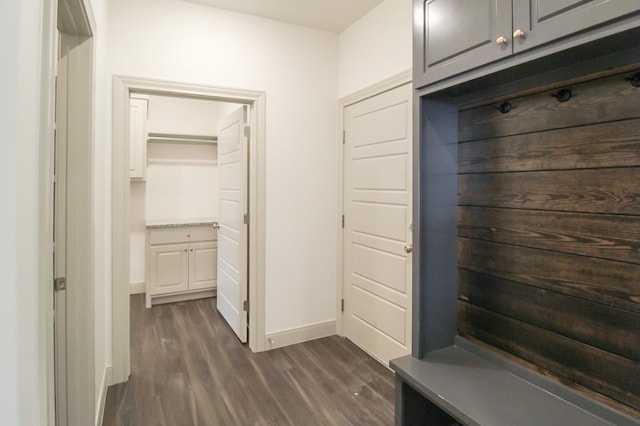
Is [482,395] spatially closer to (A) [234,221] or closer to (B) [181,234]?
(A) [234,221]

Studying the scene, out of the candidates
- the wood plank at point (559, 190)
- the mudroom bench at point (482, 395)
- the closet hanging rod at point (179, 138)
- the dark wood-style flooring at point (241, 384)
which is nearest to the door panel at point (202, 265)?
the dark wood-style flooring at point (241, 384)

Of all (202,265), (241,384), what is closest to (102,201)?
(241,384)

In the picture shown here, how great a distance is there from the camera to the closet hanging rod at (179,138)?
4.44m

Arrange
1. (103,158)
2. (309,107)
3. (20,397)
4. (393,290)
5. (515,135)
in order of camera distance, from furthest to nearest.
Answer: (309,107), (393,290), (103,158), (515,135), (20,397)

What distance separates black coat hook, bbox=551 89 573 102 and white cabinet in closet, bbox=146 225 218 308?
3.68 meters

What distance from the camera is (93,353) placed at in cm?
172

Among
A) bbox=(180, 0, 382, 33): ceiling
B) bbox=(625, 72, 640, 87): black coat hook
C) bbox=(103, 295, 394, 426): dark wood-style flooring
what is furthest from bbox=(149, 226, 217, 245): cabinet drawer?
bbox=(625, 72, 640, 87): black coat hook

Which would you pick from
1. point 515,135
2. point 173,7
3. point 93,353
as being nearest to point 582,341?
point 515,135

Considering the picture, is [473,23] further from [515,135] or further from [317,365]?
[317,365]

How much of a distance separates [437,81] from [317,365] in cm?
216

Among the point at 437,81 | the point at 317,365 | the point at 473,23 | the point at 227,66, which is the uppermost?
the point at 227,66

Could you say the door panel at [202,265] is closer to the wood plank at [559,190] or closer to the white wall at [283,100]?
the white wall at [283,100]

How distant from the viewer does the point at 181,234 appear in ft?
13.5

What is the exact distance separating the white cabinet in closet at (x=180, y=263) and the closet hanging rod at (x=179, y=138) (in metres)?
1.21
